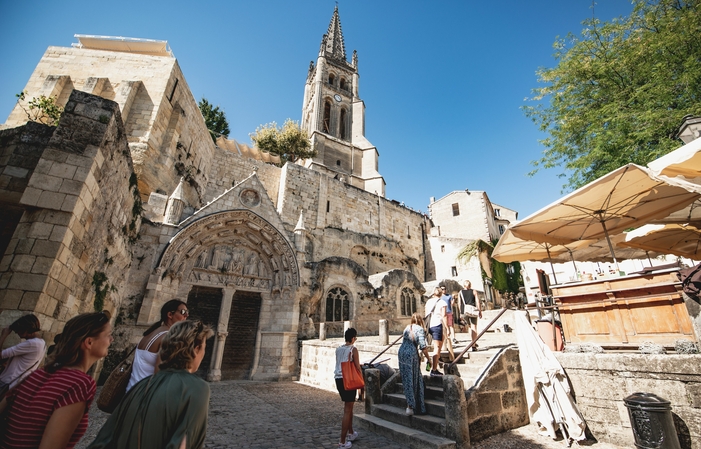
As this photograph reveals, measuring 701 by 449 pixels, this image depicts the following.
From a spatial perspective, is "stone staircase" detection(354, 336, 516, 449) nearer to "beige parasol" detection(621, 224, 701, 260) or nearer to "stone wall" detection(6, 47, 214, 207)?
"beige parasol" detection(621, 224, 701, 260)

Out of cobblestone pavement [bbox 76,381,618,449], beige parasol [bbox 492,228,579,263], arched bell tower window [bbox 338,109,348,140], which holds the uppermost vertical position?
arched bell tower window [bbox 338,109,348,140]

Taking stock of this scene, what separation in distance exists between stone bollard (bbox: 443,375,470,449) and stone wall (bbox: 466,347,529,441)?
278 mm

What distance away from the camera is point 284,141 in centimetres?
2508

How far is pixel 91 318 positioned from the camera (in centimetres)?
185

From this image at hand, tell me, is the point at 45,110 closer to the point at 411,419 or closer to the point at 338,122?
the point at 411,419

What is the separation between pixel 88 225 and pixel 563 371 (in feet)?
27.2

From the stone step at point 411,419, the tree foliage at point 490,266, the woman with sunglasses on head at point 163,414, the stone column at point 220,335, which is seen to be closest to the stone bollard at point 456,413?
the stone step at point 411,419

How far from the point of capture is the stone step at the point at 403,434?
3.74 m

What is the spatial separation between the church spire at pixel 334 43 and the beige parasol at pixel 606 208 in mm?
37462

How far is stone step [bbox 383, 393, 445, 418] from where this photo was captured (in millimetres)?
4406

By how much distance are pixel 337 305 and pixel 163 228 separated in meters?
7.40

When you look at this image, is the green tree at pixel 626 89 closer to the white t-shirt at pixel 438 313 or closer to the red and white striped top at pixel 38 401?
the white t-shirt at pixel 438 313

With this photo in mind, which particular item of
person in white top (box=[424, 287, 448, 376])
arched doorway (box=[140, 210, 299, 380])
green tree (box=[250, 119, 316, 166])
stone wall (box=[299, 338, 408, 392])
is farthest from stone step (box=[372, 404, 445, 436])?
green tree (box=[250, 119, 316, 166])

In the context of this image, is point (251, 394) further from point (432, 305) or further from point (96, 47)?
point (96, 47)
